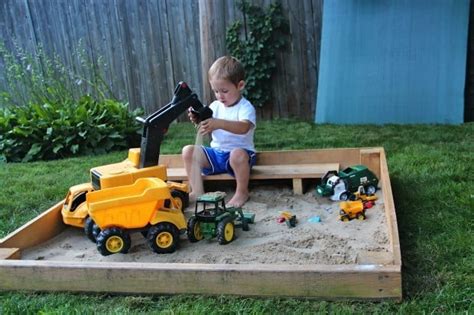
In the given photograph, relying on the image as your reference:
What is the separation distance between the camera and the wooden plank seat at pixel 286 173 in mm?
3344

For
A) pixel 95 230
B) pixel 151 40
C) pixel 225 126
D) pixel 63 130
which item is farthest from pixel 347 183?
pixel 151 40

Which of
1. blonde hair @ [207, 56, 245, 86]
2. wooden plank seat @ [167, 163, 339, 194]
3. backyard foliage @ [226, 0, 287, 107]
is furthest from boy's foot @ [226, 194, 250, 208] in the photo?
backyard foliage @ [226, 0, 287, 107]

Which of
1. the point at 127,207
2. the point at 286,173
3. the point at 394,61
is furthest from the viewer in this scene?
the point at 394,61

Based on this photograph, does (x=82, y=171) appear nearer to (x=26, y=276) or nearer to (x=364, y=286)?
(x=26, y=276)

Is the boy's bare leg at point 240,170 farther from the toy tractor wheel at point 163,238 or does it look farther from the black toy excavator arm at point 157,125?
the toy tractor wheel at point 163,238

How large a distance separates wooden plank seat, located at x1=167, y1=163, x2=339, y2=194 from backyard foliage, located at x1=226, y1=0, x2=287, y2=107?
2966 millimetres

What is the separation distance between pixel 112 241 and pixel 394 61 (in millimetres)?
4140

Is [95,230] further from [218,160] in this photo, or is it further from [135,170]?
[218,160]

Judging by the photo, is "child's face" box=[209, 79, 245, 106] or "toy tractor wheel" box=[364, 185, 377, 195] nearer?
"toy tractor wheel" box=[364, 185, 377, 195]

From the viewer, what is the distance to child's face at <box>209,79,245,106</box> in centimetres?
334

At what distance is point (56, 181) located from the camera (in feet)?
13.4

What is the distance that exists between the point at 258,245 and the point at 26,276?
1.00 metres

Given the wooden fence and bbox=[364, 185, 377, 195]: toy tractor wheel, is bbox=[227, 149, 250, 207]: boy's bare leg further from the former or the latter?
the wooden fence

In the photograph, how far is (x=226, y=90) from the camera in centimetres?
336
